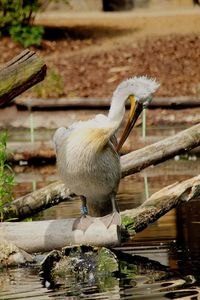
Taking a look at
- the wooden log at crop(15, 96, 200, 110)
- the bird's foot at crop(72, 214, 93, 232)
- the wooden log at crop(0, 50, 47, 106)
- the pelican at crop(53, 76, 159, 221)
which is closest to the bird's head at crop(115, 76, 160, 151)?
the pelican at crop(53, 76, 159, 221)

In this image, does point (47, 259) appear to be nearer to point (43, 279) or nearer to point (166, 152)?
point (43, 279)

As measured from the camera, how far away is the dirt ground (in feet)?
81.6

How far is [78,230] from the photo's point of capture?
10531mm

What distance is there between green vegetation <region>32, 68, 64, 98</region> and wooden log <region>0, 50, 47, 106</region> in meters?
12.3

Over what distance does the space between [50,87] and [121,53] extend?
4036 millimetres

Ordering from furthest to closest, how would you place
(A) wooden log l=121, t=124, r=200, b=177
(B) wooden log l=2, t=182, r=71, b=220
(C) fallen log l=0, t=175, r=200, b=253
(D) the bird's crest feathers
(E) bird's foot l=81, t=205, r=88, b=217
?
(A) wooden log l=121, t=124, r=200, b=177 < (B) wooden log l=2, t=182, r=71, b=220 < (E) bird's foot l=81, t=205, r=88, b=217 < (C) fallen log l=0, t=175, r=200, b=253 < (D) the bird's crest feathers

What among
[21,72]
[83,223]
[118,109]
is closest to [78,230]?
[83,223]

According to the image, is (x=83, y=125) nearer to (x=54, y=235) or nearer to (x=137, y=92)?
(x=137, y=92)

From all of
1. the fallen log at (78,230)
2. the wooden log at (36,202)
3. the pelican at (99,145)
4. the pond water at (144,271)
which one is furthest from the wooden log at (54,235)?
the wooden log at (36,202)

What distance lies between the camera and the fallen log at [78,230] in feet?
34.4

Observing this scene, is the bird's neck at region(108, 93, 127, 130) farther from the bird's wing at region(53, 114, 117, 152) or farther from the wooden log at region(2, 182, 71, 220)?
the wooden log at region(2, 182, 71, 220)

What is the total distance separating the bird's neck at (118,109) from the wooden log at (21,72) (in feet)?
2.33

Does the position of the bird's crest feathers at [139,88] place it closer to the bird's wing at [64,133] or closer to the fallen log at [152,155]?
the bird's wing at [64,133]

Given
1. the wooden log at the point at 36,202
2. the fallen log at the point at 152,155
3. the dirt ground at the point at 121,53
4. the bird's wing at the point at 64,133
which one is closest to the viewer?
the bird's wing at the point at 64,133
